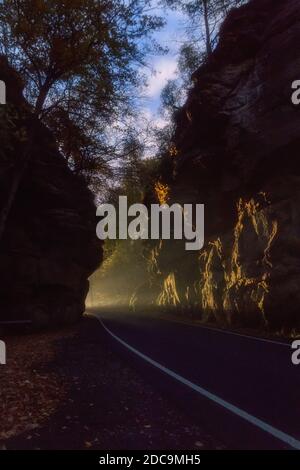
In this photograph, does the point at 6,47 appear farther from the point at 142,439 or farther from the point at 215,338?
the point at 142,439

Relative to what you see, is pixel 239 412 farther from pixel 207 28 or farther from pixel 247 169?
pixel 207 28

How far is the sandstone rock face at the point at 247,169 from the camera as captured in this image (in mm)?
16906

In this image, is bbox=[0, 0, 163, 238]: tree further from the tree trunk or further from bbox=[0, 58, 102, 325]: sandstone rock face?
the tree trunk

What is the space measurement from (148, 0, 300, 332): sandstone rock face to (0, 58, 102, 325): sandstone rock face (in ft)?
22.7

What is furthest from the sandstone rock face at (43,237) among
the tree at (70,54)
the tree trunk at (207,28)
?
the tree trunk at (207,28)

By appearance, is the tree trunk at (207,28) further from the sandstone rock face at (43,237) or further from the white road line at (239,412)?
the white road line at (239,412)

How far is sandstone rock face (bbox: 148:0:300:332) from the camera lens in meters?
16.9

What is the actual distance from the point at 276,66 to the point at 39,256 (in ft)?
44.6

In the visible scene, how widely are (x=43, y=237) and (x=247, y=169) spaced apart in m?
10.3

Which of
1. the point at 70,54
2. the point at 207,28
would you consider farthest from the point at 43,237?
the point at 207,28

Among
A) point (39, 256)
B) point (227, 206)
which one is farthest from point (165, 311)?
point (39, 256)

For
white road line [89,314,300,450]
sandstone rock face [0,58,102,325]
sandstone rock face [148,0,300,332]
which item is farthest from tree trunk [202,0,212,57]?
white road line [89,314,300,450]

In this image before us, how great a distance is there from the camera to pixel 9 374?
29.4ft

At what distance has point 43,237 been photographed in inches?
775
